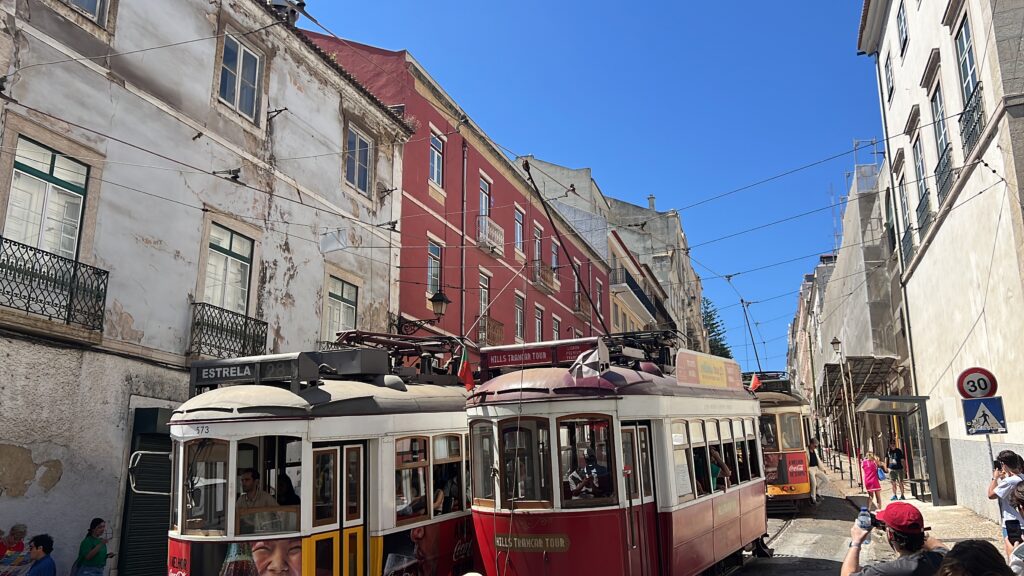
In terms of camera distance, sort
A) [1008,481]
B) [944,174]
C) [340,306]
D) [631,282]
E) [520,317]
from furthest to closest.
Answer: [631,282] < [520,317] < [944,174] < [340,306] < [1008,481]

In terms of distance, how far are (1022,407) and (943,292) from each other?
5448 mm

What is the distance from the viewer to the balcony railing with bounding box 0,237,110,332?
30.6ft

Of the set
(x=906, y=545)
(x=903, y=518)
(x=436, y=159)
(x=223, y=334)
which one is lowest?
(x=906, y=545)

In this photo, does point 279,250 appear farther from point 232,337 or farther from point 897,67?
point 897,67

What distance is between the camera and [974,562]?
3100 millimetres

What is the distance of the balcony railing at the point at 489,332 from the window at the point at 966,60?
42.8ft

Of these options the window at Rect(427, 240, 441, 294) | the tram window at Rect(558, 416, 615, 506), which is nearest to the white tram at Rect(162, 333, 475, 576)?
the tram window at Rect(558, 416, 615, 506)

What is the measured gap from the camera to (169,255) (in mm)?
12109

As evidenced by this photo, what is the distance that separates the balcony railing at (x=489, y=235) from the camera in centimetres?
2259

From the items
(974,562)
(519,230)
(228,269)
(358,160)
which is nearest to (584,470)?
(974,562)

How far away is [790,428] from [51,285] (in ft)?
52.6

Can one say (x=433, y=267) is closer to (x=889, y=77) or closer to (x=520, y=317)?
(x=520, y=317)

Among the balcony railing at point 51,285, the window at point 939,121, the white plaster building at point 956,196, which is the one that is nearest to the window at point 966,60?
the white plaster building at point 956,196

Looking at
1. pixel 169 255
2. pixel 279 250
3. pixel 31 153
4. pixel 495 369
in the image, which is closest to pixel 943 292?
pixel 495 369
